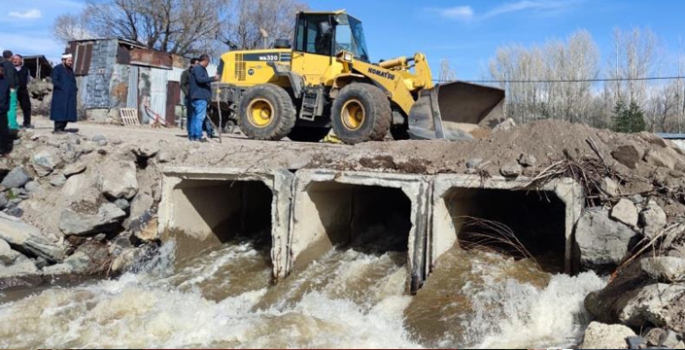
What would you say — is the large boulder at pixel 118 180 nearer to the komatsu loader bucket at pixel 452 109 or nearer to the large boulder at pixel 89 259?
the large boulder at pixel 89 259

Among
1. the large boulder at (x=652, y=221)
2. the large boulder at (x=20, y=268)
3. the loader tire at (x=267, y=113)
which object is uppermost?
the loader tire at (x=267, y=113)

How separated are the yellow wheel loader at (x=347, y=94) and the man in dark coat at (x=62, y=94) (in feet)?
9.31

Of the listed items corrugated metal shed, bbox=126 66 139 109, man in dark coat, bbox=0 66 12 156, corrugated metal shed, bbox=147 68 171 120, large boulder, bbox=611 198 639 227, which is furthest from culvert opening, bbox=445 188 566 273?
corrugated metal shed, bbox=147 68 171 120

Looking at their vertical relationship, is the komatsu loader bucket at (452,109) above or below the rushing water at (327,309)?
above

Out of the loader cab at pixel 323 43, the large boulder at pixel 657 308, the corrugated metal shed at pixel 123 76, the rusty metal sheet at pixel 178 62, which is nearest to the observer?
the large boulder at pixel 657 308

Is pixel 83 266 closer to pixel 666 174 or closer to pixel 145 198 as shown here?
pixel 145 198

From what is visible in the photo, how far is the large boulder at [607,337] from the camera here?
14.0ft

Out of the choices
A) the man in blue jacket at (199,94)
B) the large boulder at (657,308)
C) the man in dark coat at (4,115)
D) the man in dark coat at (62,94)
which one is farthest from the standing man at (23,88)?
the large boulder at (657,308)

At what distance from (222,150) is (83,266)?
2.53m

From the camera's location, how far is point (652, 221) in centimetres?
537

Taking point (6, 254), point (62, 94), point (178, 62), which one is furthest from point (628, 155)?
point (178, 62)

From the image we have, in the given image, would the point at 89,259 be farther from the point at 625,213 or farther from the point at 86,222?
the point at 625,213

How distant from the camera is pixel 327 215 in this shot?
7.95m

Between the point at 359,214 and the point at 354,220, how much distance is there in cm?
16
